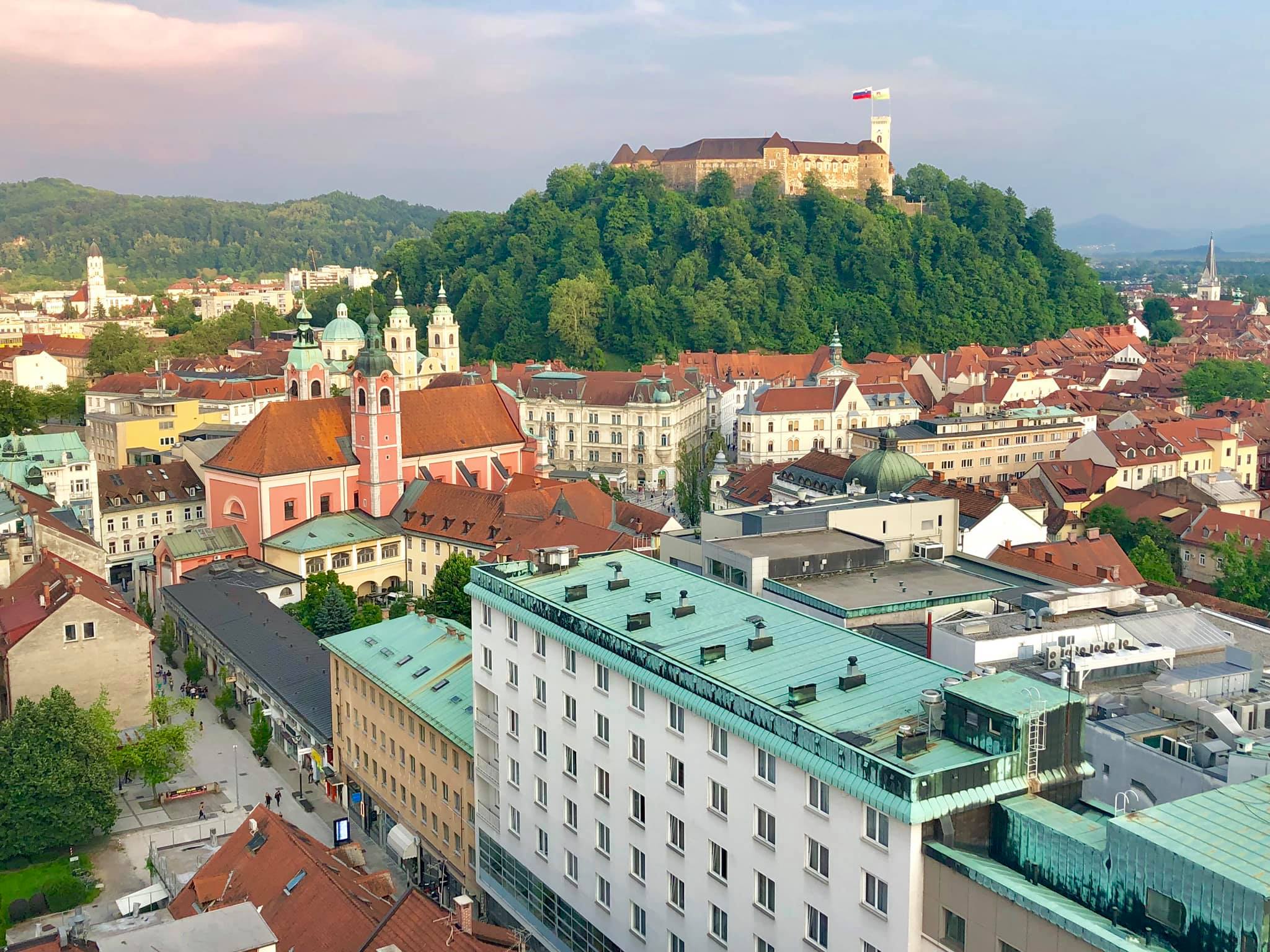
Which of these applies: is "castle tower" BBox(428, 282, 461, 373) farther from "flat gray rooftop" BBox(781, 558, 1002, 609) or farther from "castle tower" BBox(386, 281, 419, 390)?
"flat gray rooftop" BBox(781, 558, 1002, 609)

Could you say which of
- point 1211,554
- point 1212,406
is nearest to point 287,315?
point 1212,406

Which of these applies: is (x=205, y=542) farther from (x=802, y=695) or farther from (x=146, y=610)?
(x=802, y=695)

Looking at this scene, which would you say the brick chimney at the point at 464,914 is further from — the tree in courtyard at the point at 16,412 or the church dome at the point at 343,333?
the church dome at the point at 343,333

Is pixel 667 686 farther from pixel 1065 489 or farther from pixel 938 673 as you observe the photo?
pixel 1065 489

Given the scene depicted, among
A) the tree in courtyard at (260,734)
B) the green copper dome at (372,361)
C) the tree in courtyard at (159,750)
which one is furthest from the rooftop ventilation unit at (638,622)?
the green copper dome at (372,361)

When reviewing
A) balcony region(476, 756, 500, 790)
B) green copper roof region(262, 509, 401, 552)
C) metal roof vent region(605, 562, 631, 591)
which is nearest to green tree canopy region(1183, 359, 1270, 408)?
green copper roof region(262, 509, 401, 552)

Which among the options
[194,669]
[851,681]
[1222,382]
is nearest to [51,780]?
[194,669]
